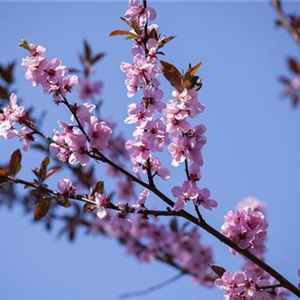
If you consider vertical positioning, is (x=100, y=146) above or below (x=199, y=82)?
below

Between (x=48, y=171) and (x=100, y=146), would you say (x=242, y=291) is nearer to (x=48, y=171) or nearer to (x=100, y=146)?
(x=100, y=146)

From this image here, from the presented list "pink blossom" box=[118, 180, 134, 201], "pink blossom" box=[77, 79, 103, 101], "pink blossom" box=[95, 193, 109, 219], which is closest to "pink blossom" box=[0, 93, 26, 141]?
"pink blossom" box=[95, 193, 109, 219]

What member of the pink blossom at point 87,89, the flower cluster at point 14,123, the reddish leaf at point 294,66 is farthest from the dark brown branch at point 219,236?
the pink blossom at point 87,89

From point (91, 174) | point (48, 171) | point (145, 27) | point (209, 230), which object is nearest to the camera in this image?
point (209, 230)

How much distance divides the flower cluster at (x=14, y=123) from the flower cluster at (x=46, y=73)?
17 cm

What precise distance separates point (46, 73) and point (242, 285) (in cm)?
152

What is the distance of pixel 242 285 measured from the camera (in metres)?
2.08

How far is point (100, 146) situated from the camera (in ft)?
6.60

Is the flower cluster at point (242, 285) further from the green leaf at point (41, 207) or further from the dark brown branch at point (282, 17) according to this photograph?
the dark brown branch at point (282, 17)

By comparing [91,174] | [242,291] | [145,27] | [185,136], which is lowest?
[242,291]

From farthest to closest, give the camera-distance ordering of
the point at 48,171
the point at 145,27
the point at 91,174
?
the point at 91,174, the point at 48,171, the point at 145,27

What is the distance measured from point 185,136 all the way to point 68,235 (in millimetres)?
4047

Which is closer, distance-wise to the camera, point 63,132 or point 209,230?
point 209,230

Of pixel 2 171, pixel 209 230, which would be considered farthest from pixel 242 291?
pixel 2 171
